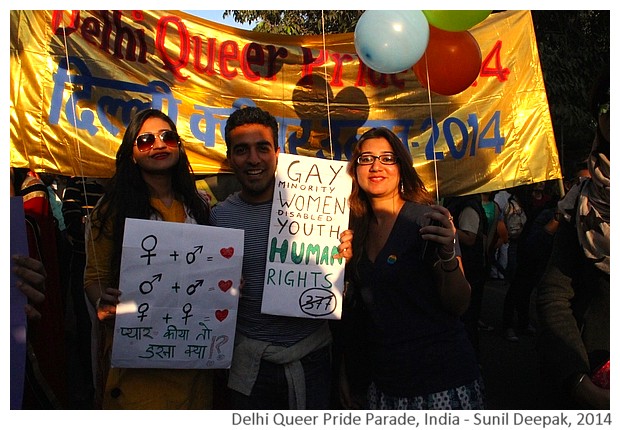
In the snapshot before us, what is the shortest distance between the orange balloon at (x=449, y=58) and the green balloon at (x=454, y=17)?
0.37 meters

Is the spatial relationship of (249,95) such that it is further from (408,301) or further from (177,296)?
(408,301)

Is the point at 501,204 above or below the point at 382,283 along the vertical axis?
above

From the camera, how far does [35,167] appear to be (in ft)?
13.6

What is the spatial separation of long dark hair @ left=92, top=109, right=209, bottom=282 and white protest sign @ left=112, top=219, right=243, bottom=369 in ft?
0.51

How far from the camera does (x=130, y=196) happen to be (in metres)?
2.72

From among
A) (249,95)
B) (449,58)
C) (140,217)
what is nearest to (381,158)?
(140,217)

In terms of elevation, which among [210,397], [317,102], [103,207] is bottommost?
[210,397]

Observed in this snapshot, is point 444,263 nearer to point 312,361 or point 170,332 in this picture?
point 312,361

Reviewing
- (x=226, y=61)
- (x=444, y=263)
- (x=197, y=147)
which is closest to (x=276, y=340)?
(x=444, y=263)

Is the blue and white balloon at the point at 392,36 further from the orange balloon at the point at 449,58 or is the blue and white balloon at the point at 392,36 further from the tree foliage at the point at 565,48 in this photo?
the tree foliage at the point at 565,48

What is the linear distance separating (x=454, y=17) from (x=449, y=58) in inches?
21.3

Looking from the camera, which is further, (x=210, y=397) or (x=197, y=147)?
(x=197, y=147)

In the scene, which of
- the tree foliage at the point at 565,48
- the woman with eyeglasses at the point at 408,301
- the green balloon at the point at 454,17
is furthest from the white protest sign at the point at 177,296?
the tree foliage at the point at 565,48

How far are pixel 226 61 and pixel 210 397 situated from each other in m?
2.74
